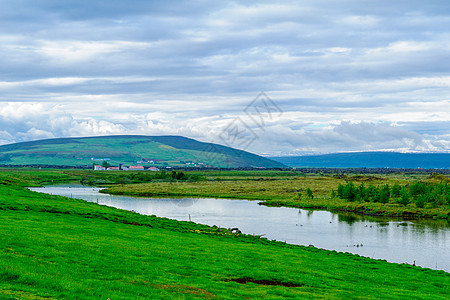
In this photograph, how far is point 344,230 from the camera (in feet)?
245

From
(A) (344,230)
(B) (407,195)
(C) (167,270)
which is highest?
(B) (407,195)

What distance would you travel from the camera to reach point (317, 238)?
65438mm

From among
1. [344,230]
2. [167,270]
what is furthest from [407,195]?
[167,270]

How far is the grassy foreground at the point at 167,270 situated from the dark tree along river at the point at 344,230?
1365cm

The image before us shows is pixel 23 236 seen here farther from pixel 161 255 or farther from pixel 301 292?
pixel 301 292

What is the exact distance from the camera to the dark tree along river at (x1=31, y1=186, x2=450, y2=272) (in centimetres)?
5512

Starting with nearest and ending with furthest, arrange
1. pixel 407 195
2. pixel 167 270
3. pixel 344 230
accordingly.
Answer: pixel 167 270, pixel 344 230, pixel 407 195

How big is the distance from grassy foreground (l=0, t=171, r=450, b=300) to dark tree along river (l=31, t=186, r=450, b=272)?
13.6 meters

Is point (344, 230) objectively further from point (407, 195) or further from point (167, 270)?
point (167, 270)

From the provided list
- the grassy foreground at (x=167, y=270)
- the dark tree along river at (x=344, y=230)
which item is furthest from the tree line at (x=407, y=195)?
the grassy foreground at (x=167, y=270)

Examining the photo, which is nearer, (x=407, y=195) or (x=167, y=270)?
(x=167, y=270)

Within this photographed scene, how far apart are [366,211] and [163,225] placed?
6401cm

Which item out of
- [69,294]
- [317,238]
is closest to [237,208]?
[317,238]

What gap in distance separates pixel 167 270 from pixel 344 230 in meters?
54.0
